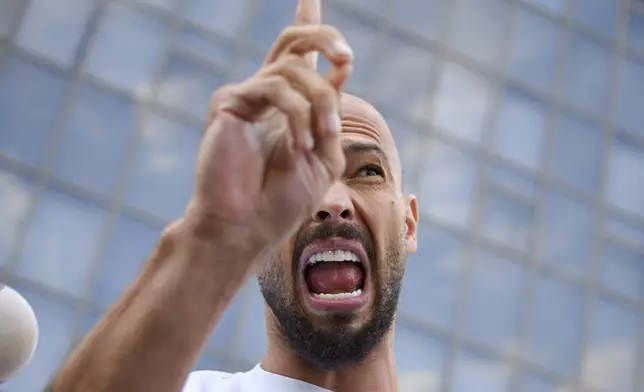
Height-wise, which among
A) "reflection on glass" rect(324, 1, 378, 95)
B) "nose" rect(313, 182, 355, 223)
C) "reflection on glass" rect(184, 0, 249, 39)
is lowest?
"nose" rect(313, 182, 355, 223)

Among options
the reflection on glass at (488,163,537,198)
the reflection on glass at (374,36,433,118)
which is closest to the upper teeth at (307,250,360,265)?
the reflection on glass at (374,36,433,118)

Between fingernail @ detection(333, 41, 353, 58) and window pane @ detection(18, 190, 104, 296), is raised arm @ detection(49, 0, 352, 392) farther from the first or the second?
window pane @ detection(18, 190, 104, 296)

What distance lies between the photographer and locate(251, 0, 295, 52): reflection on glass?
13375mm

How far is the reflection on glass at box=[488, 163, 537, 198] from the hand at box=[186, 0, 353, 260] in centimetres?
1302

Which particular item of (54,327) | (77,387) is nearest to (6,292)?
(77,387)

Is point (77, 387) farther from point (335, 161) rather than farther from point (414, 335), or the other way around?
point (414, 335)

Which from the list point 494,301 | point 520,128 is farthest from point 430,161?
point 494,301

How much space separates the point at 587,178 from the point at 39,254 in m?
8.48

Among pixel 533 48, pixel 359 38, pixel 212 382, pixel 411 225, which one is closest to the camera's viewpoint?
pixel 212 382

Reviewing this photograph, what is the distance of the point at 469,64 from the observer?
1462 cm

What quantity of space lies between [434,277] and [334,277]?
1105 cm

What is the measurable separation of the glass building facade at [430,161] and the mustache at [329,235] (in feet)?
28.4

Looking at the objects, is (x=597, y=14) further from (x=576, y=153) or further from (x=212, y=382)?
(x=212, y=382)

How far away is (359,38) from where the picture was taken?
13.9m
